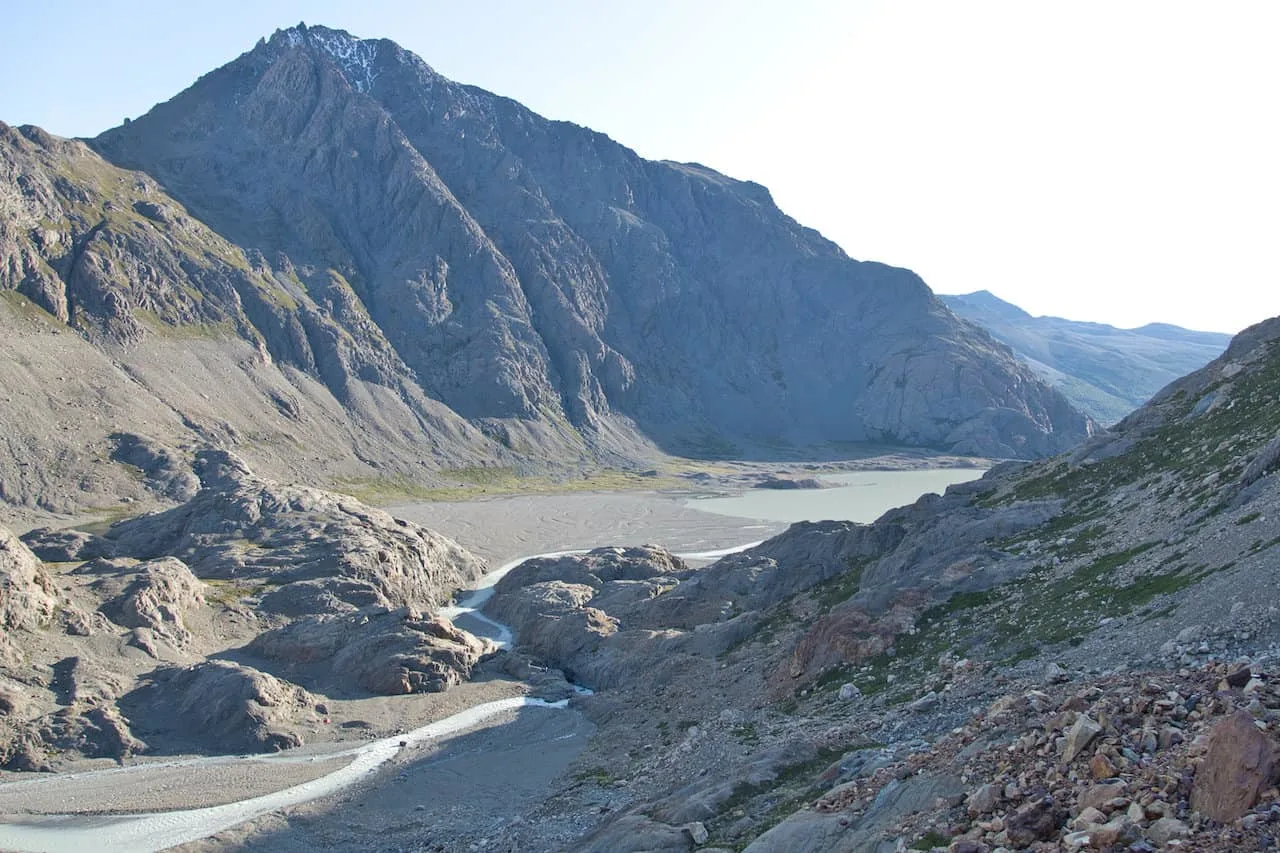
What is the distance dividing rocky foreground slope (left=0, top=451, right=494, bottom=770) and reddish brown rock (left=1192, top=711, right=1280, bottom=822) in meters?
56.2

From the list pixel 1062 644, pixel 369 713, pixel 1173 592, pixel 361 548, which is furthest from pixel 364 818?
pixel 361 548

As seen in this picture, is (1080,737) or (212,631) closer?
(1080,737)

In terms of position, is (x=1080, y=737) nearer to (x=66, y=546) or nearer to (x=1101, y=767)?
(x=1101, y=767)

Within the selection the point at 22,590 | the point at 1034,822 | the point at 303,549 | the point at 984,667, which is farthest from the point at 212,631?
the point at 1034,822

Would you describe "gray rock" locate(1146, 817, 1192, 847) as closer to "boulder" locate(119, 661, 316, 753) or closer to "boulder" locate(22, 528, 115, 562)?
"boulder" locate(119, 661, 316, 753)

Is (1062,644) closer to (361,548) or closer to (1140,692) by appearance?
(1140,692)

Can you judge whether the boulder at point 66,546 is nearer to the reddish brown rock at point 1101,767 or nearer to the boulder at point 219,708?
the boulder at point 219,708

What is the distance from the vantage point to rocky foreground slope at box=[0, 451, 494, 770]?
200ft

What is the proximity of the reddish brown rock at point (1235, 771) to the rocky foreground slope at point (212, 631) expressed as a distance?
56.2 metres

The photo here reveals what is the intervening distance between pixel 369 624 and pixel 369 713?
11.1 metres

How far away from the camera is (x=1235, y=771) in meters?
15.9

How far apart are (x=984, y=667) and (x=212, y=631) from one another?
6157 centimetres

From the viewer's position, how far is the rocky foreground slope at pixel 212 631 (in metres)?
60.8

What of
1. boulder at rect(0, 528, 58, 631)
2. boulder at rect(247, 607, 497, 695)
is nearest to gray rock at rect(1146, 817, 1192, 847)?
boulder at rect(247, 607, 497, 695)
